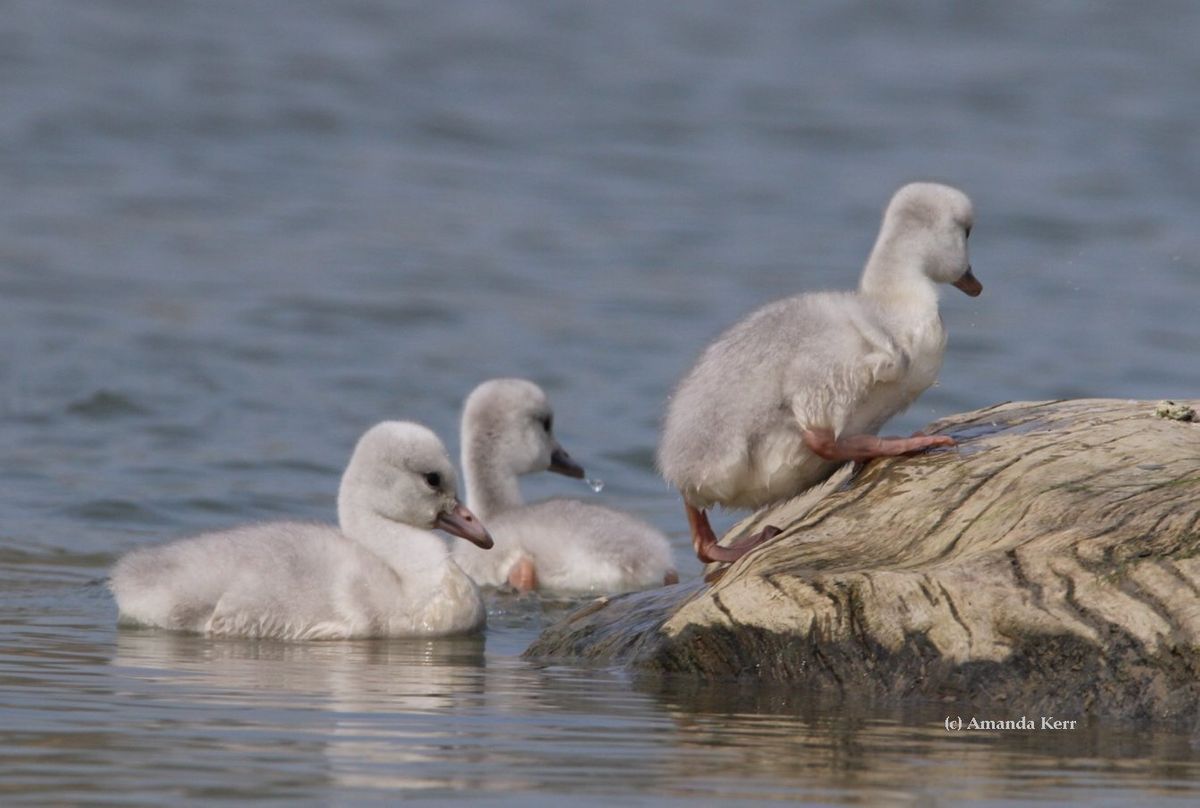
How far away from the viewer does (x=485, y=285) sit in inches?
730

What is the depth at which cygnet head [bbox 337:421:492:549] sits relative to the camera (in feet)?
29.5

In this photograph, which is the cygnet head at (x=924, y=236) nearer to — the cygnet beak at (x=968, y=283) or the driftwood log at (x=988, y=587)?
the cygnet beak at (x=968, y=283)

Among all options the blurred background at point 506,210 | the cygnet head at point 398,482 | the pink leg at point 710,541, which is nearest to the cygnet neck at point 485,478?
the blurred background at point 506,210

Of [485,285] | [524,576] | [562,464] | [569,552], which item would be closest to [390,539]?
[524,576]

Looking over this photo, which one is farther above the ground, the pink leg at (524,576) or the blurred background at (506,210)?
the blurred background at (506,210)

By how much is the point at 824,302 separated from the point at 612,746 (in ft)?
7.30

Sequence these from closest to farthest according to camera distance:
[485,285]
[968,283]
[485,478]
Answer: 1. [968,283]
2. [485,478]
3. [485,285]

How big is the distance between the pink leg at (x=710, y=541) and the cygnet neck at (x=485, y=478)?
3724mm

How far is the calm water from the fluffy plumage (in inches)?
32.0

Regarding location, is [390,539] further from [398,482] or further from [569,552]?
[569,552]

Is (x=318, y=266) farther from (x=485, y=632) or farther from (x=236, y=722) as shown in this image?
(x=236, y=722)

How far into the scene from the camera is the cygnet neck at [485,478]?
1140 centimetres

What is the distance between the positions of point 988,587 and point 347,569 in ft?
9.97

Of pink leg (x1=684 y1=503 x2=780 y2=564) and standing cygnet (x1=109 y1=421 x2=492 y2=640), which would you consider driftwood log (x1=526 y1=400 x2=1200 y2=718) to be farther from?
standing cygnet (x1=109 y1=421 x2=492 y2=640)
